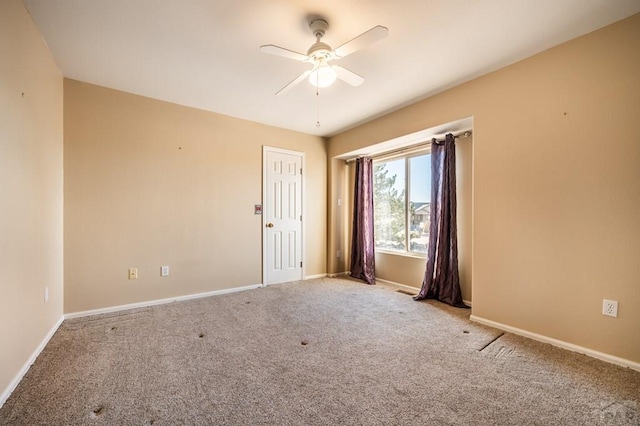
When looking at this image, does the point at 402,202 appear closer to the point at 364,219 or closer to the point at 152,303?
the point at 364,219

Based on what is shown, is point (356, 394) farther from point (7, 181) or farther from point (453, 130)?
point (453, 130)

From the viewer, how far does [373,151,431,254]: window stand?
13.2ft

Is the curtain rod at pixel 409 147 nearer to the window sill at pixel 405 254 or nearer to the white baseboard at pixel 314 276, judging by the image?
the window sill at pixel 405 254

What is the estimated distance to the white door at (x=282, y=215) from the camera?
4.36 m

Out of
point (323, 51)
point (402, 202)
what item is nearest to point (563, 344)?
point (402, 202)

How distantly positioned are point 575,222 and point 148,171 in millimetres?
4324

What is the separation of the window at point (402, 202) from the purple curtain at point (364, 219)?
0.55 ft

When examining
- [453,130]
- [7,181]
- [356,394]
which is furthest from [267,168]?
[356,394]

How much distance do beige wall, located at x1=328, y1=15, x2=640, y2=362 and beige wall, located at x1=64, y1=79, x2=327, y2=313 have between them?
2958mm

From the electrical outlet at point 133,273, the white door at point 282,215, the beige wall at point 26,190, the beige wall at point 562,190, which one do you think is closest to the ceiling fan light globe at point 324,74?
the beige wall at point 562,190

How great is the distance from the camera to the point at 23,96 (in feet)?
6.41

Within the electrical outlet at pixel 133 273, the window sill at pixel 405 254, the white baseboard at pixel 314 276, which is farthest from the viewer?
the white baseboard at pixel 314 276

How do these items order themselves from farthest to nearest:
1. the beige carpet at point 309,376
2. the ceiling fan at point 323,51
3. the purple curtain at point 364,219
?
the purple curtain at point 364,219, the ceiling fan at point 323,51, the beige carpet at point 309,376

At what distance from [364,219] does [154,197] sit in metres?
3.04
